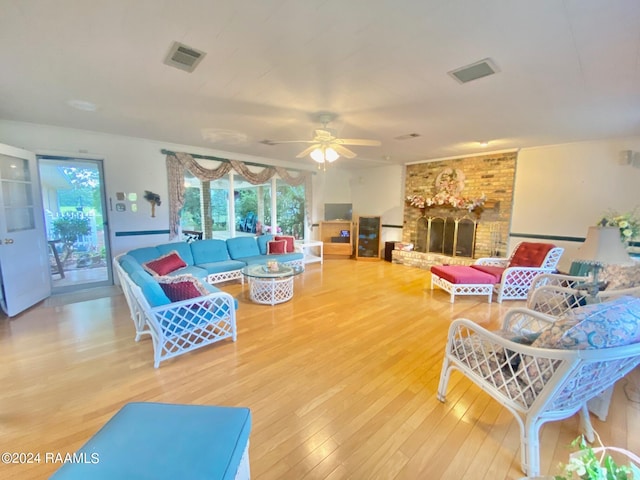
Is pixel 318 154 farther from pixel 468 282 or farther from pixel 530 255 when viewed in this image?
pixel 530 255

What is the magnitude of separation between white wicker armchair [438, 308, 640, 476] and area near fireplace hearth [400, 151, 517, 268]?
4.30 m

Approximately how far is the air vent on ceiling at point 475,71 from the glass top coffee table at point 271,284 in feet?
9.24

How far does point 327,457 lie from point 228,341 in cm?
159

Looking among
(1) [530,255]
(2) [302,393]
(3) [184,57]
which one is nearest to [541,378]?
(2) [302,393]

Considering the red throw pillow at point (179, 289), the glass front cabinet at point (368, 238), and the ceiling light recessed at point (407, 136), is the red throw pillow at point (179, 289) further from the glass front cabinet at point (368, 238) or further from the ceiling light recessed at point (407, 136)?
the glass front cabinet at point (368, 238)

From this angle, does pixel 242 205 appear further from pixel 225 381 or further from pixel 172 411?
pixel 172 411

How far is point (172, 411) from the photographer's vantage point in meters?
1.19

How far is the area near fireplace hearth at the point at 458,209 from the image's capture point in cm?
526

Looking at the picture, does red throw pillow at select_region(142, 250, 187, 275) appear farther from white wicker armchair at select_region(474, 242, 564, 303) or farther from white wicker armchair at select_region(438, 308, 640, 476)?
white wicker armchair at select_region(474, 242, 564, 303)

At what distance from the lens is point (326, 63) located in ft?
6.82

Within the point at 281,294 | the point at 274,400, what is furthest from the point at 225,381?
the point at 281,294

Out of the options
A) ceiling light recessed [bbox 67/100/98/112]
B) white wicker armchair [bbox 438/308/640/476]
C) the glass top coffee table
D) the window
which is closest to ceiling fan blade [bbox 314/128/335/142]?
the glass top coffee table

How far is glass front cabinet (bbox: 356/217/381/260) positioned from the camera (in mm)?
6980

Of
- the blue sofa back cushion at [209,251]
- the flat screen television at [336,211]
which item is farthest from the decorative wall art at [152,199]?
the flat screen television at [336,211]
